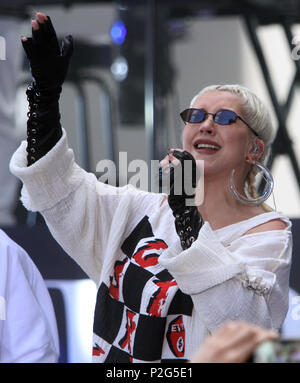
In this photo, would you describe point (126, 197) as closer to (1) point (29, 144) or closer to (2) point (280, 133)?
(1) point (29, 144)

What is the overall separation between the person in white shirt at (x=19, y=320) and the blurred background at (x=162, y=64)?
4.37 feet

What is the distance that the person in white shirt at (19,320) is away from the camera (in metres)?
1.49

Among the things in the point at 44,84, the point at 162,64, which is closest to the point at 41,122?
the point at 44,84

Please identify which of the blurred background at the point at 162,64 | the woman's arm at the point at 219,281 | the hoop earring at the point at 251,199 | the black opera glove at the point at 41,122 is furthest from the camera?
the blurred background at the point at 162,64

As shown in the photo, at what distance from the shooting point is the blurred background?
10.1 ft

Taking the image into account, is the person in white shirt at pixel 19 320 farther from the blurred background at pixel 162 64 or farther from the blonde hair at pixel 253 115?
the blurred background at pixel 162 64

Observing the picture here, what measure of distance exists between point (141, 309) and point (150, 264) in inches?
3.8

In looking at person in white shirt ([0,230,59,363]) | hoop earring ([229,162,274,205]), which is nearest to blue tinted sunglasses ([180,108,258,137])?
hoop earring ([229,162,274,205])

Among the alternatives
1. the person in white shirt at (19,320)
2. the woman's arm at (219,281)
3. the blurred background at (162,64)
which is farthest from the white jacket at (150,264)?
the blurred background at (162,64)

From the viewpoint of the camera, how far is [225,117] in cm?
167

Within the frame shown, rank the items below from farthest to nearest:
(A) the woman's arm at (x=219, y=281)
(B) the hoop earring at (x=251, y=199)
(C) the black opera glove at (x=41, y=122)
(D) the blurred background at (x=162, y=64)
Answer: (D) the blurred background at (x=162, y=64)
(B) the hoop earring at (x=251, y=199)
(C) the black opera glove at (x=41, y=122)
(A) the woman's arm at (x=219, y=281)
